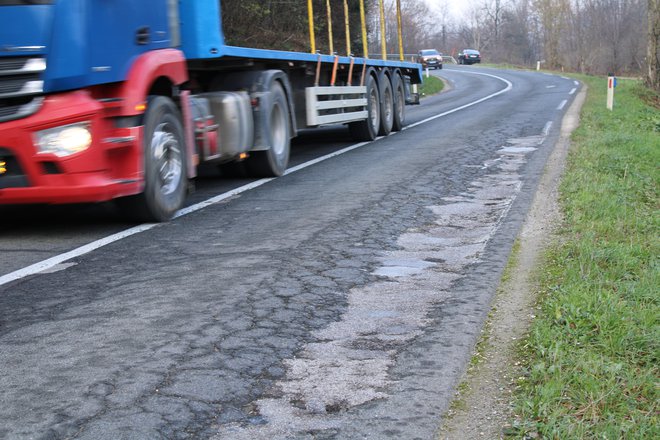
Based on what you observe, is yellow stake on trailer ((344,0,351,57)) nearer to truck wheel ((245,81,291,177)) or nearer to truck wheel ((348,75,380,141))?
truck wheel ((348,75,380,141))

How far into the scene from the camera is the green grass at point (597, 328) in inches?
129

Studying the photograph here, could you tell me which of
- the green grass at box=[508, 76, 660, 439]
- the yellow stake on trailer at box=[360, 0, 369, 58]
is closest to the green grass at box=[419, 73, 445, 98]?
the yellow stake on trailer at box=[360, 0, 369, 58]

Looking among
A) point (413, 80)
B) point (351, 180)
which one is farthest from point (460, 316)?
point (413, 80)

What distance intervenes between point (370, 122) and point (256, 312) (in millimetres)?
11419

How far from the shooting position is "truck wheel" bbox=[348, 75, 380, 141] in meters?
15.9

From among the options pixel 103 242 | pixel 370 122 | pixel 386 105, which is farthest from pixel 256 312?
pixel 386 105

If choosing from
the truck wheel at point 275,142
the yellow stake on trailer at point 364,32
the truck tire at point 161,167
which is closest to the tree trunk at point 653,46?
the yellow stake on trailer at point 364,32

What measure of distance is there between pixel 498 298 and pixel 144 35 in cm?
409

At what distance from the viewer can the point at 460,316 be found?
4789 millimetres

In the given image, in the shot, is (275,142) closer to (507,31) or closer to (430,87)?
(430,87)

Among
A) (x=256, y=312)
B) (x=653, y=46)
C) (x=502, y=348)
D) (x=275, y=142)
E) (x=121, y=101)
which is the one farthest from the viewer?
(x=653, y=46)

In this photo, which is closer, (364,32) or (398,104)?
(364,32)

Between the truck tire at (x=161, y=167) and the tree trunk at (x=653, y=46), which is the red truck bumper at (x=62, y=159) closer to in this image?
the truck tire at (x=161, y=167)

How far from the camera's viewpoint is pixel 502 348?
13.8ft
